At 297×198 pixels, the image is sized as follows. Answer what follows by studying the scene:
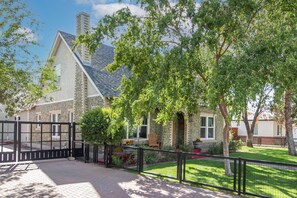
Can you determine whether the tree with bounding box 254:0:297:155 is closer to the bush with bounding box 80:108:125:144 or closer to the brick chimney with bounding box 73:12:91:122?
the bush with bounding box 80:108:125:144

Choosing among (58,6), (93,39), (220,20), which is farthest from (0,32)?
(220,20)

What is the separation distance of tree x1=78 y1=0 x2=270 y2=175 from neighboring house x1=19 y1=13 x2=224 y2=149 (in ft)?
16.8

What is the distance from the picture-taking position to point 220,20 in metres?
9.30

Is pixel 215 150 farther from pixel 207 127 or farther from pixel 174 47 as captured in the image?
pixel 174 47

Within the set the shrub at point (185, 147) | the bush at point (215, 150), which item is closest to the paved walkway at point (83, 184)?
the shrub at point (185, 147)

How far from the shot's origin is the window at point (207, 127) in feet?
71.7

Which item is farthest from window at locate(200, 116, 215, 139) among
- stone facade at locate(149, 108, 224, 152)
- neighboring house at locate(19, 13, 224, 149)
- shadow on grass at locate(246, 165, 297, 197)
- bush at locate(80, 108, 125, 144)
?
shadow on grass at locate(246, 165, 297, 197)

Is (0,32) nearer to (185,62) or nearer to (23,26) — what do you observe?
(23,26)

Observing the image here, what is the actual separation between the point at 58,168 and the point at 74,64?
Result: 8946 millimetres

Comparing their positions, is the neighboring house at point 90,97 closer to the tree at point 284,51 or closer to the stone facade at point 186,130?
the stone facade at point 186,130

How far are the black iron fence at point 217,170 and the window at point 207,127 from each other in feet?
26.3

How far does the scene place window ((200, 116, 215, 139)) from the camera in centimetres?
2187

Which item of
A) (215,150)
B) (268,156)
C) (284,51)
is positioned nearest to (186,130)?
(215,150)

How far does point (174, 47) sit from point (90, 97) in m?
9.56
